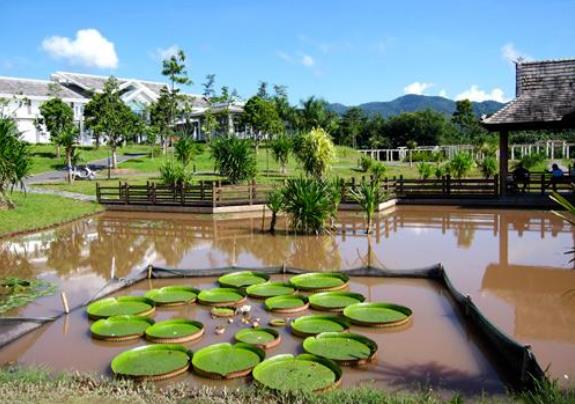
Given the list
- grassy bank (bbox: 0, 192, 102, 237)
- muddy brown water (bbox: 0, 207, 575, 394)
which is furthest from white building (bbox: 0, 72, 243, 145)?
muddy brown water (bbox: 0, 207, 575, 394)

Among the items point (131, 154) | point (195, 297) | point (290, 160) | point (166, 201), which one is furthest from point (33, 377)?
point (131, 154)

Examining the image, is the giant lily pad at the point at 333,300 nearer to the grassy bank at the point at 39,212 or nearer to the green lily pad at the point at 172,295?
the green lily pad at the point at 172,295

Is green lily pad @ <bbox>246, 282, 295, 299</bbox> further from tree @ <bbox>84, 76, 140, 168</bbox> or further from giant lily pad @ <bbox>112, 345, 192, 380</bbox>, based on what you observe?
tree @ <bbox>84, 76, 140, 168</bbox>

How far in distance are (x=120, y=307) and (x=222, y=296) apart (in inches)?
63.7

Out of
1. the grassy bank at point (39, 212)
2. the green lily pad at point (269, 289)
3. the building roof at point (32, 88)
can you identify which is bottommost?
the green lily pad at point (269, 289)

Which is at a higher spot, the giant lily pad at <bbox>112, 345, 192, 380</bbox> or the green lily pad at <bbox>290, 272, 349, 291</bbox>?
the green lily pad at <bbox>290, 272, 349, 291</bbox>

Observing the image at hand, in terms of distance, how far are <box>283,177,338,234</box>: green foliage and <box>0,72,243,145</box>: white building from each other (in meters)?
31.1

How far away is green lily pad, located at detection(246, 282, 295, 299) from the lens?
9129 mm

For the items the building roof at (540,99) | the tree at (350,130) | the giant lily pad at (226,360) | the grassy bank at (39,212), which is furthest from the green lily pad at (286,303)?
the tree at (350,130)

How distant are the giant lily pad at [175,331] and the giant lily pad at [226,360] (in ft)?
2.41

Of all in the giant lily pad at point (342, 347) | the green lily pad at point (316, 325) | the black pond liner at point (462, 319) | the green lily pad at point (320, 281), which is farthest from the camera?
the green lily pad at point (320, 281)

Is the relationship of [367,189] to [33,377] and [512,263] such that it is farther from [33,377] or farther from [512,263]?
[33,377]

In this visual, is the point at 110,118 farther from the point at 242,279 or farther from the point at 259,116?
the point at 242,279

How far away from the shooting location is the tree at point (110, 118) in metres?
33.3
